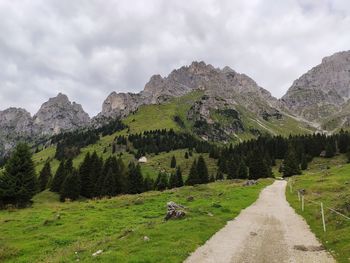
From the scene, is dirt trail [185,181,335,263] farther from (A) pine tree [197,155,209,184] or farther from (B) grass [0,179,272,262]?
(A) pine tree [197,155,209,184]

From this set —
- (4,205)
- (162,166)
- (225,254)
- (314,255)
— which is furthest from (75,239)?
(162,166)

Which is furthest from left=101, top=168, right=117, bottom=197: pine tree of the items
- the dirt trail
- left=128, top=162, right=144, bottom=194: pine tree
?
the dirt trail

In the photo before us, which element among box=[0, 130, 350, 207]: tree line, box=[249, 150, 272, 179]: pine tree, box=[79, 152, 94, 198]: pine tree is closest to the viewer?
box=[0, 130, 350, 207]: tree line

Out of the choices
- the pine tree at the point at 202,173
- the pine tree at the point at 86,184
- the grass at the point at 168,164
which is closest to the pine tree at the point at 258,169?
the pine tree at the point at 202,173

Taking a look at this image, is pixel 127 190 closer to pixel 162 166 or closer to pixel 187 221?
pixel 187 221

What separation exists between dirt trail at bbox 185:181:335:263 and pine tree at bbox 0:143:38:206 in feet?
151

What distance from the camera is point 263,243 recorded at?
66.9ft

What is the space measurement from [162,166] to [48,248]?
153 metres

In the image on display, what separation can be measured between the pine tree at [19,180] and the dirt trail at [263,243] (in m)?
46.1

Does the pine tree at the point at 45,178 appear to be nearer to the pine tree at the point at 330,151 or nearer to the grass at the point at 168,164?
the grass at the point at 168,164

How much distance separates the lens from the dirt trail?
56.3 ft

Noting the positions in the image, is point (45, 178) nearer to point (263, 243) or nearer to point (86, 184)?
point (86, 184)

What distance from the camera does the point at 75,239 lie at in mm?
25656

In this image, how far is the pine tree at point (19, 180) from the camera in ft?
197
